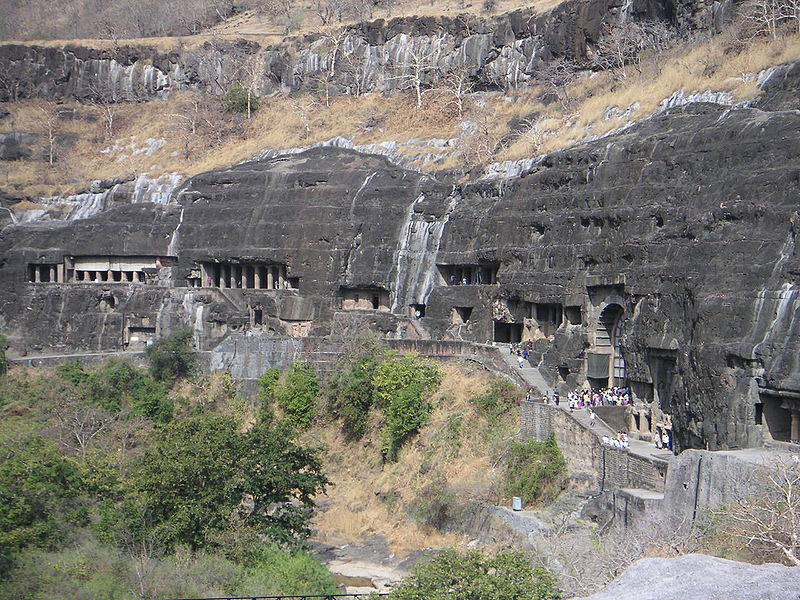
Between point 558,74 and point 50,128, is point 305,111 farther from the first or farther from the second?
point 50,128

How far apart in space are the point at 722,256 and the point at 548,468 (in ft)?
28.4

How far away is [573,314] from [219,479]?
15.4m

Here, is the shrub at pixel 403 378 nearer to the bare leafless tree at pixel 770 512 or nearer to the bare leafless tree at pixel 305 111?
the bare leafless tree at pixel 770 512

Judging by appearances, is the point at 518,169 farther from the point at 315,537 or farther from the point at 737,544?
the point at 737,544

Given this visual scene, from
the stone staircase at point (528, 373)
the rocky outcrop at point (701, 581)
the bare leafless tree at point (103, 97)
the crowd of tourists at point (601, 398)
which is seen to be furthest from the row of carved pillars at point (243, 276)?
the rocky outcrop at point (701, 581)

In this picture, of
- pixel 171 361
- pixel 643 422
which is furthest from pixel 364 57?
pixel 643 422

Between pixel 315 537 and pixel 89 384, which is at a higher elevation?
pixel 89 384

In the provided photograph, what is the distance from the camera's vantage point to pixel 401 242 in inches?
2121

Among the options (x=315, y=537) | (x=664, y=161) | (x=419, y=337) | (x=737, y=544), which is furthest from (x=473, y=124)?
(x=737, y=544)

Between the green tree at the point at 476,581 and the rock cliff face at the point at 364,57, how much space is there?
40.9 metres

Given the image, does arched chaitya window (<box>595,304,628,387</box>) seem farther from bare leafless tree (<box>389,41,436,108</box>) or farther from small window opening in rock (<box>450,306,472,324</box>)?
bare leafless tree (<box>389,41,436,108</box>)

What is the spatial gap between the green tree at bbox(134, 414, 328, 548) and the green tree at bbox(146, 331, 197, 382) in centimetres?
1589

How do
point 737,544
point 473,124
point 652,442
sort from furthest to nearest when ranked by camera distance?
1. point 473,124
2. point 652,442
3. point 737,544

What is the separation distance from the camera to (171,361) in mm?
53000
